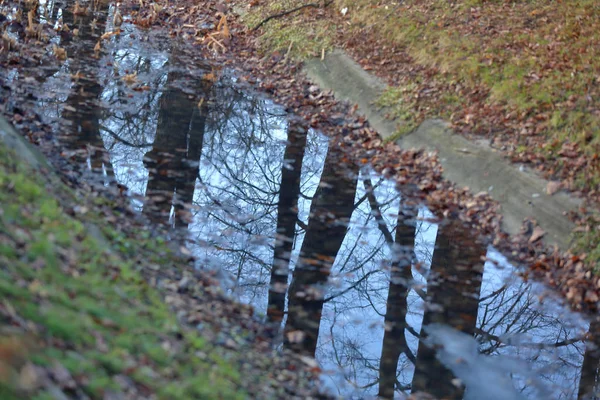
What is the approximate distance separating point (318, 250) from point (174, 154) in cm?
322

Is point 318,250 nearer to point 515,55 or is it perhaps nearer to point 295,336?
point 295,336

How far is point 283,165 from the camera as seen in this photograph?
1038cm

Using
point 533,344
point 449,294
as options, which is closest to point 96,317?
point 449,294

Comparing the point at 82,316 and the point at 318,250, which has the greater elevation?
the point at 318,250

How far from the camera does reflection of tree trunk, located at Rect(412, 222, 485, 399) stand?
5823 millimetres

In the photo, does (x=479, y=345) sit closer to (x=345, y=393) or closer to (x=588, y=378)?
(x=588, y=378)

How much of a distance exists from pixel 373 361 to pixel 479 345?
109cm

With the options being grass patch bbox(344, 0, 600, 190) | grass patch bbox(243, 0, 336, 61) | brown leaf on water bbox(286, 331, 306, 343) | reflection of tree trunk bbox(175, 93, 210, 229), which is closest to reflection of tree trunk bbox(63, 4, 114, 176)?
reflection of tree trunk bbox(175, 93, 210, 229)

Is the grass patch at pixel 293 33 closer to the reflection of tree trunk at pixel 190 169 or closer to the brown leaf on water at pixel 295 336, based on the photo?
the reflection of tree trunk at pixel 190 169

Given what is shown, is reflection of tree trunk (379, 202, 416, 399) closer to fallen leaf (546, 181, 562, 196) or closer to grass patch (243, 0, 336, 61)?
fallen leaf (546, 181, 562, 196)

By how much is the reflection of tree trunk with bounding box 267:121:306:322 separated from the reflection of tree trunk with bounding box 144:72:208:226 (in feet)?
3.87

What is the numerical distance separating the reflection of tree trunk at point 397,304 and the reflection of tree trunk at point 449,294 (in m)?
0.21

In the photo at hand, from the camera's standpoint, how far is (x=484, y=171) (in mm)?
9203

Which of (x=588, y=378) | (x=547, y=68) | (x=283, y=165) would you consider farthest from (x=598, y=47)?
(x=588, y=378)
